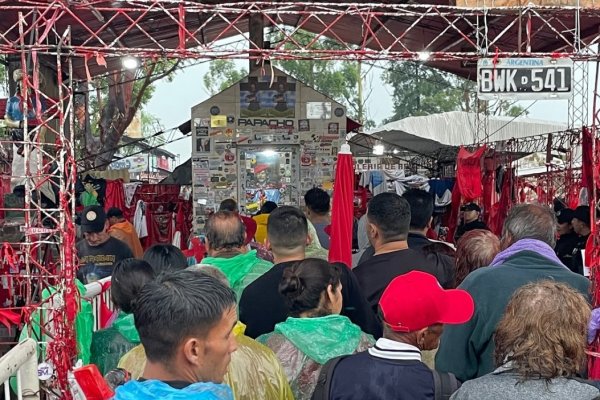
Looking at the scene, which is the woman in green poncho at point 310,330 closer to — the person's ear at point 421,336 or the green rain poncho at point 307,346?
the green rain poncho at point 307,346

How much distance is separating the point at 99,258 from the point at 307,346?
11.7ft

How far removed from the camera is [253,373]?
7.79ft

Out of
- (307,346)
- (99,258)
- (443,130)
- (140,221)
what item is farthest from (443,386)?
(443,130)

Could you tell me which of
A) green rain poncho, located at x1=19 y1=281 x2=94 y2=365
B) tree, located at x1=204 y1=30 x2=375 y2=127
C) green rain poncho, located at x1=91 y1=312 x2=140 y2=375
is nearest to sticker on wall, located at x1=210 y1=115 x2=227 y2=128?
green rain poncho, located at x1=19 y1=281 x2=94 y2=365

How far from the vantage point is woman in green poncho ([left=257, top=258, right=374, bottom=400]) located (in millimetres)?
2613

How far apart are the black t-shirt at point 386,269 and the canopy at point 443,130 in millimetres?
11135

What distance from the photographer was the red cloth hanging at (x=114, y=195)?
38.8 feet

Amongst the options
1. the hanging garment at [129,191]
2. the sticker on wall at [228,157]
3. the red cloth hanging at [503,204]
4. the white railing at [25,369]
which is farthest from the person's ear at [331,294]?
the hanging garment at [129,191]

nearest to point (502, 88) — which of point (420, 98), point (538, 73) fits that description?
point (538, 73)

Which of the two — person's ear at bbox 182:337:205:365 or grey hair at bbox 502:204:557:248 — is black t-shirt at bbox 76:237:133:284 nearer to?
grey hair at bbox 502:204:557:248

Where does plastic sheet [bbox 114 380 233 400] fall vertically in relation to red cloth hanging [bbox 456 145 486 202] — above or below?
below

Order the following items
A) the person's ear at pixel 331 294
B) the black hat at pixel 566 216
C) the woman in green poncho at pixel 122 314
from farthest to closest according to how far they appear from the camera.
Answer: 1. the black hat at pixel 566 216
2. the woman in green poncho at pixel 122 314
3. the person's ear at pixel 331 294

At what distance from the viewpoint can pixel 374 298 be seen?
11.9ft

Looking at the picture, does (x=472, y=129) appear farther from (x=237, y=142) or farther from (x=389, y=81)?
(x=389, y=81)
